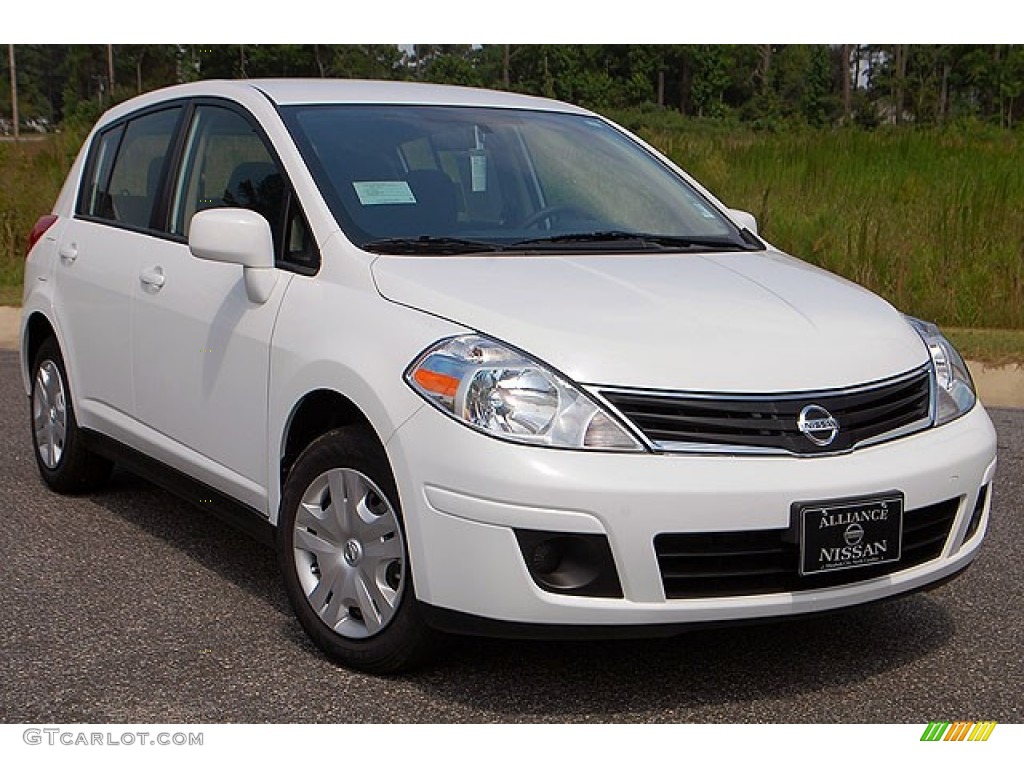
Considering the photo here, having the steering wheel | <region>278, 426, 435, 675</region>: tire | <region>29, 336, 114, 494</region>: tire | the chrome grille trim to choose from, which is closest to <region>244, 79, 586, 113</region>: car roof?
the steering wheel

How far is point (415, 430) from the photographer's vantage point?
12.4 ft

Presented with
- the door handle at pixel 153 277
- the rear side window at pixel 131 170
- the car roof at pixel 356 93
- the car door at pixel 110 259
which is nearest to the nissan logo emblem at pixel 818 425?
the car roof at pixel 356 93

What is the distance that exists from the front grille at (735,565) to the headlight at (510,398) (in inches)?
10.9

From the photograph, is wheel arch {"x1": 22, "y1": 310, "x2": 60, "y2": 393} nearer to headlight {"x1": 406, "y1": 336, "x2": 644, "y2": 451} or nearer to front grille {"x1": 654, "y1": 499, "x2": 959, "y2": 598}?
headlight {"x1": 406, "y1": 336, "x2": 644, "y2": 451}

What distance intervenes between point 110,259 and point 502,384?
2.42 m

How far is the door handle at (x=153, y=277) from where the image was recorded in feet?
16.9

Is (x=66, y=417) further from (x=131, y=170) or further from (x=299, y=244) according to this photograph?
(x=299, y=244)

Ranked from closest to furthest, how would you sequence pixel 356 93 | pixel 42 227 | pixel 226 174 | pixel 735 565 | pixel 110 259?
pixel 735 565
pixel 226 174
pixel 356 93
pixel 110 259
pixel 42 227

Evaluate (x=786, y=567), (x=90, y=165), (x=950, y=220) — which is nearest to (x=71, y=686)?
(x=786, y=567)

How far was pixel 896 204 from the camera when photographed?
1431 cm

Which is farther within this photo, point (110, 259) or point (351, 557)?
point (110, 259)

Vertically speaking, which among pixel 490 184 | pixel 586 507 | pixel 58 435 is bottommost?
pixel 58 435

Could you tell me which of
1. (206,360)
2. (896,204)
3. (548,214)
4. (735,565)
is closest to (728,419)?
(735,565)

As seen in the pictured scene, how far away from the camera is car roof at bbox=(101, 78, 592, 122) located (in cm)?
514
